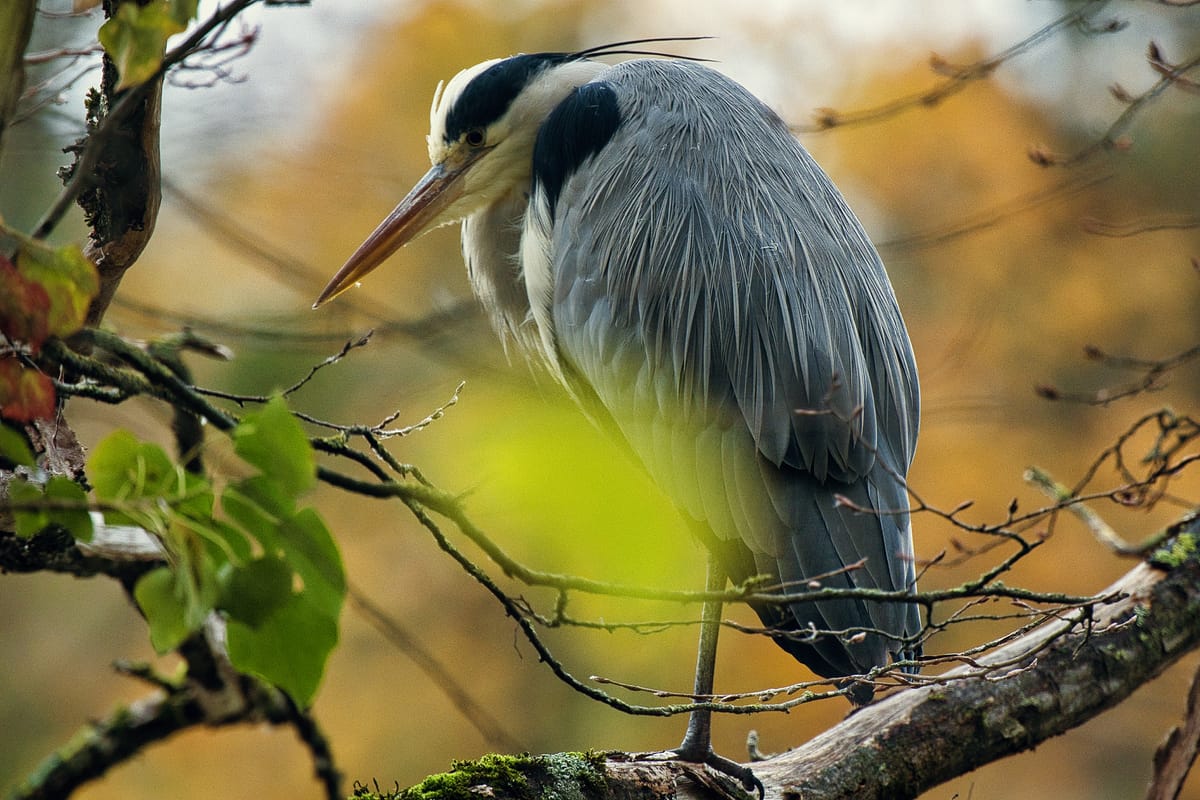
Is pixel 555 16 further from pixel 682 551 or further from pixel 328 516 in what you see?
pixel 682 551

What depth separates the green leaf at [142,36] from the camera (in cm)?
75

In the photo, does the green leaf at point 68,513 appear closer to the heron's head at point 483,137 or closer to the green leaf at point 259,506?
the green leaf at point 259,506

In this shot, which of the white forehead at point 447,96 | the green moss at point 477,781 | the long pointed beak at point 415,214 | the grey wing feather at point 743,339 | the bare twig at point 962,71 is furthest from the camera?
the white forehead at point 447,96

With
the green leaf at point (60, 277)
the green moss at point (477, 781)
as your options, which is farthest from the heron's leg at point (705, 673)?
the green leaf at point (60, 277)

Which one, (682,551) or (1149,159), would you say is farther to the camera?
(1149,159)

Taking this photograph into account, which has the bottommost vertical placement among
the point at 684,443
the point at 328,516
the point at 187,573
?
the point at 187,573

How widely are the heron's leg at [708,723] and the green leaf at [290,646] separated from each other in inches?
32.8

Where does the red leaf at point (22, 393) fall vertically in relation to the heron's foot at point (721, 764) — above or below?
below

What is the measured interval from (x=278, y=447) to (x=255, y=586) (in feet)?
0.33

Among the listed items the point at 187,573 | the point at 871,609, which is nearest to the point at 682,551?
the point at 187,573

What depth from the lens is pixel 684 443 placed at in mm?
2061

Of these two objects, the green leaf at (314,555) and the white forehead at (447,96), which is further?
the white forehead at (447,96)

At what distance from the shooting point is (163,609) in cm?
71

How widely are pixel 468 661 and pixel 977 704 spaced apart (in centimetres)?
551
